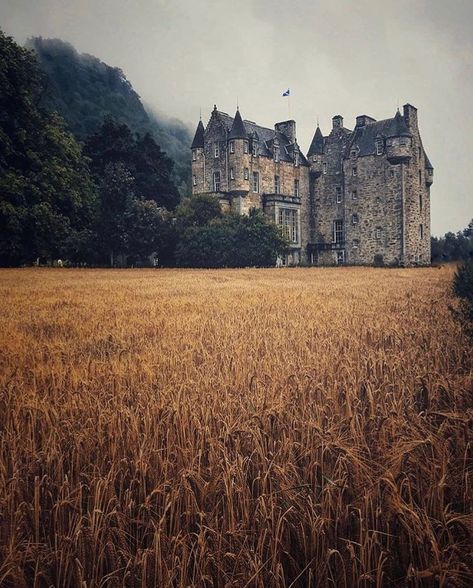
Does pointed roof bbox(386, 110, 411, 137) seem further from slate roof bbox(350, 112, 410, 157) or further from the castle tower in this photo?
the castle tower

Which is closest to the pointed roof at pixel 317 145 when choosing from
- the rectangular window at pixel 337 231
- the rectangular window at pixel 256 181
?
the rectangular window at pixel 337 231

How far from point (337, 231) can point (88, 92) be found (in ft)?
188

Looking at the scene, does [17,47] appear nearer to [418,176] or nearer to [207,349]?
[207,349]

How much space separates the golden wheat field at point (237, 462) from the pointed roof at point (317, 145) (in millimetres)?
61453

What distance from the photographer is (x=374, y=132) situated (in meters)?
59.1

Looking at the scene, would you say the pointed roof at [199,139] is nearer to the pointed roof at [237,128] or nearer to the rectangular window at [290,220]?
the pointed roof at [237,128]

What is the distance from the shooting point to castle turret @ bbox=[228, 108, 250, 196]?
5494 cm

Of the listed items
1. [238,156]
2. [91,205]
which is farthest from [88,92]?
[91,205]

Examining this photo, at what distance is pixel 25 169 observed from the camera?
33.4 meters

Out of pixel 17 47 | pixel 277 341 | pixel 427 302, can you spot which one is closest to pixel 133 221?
pixel 17 47

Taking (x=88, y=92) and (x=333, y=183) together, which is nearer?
(x=333, y=183)

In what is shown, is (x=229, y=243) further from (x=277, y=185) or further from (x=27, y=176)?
(x=277, y=185)

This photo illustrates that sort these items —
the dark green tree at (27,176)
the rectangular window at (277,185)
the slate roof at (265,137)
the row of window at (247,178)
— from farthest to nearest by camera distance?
the rectangular window at (277,185), the slate roof at (265,137), the row of window at (247,178), the dark green tree at (27,176)

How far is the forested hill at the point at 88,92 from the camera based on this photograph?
78.6 metres
